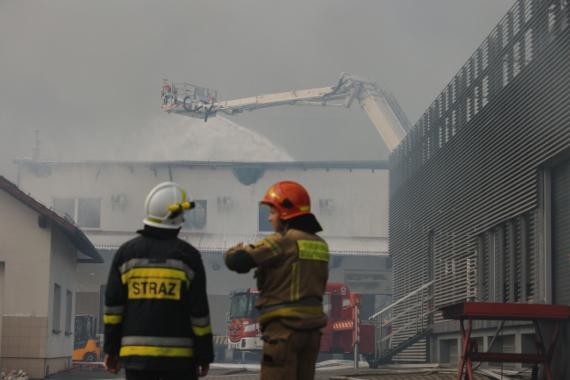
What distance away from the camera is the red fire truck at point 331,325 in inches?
1344

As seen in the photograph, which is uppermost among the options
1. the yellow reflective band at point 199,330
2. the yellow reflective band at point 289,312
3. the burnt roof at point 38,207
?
the burnt roof at point 38,207

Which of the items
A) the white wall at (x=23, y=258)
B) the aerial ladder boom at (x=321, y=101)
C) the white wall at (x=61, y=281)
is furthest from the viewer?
the aerial ladder boom at (x=321, y=101)

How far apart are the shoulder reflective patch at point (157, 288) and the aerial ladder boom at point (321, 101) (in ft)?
147

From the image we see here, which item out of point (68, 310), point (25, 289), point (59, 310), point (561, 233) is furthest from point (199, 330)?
point (68, 310)

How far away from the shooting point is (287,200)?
7320 mm

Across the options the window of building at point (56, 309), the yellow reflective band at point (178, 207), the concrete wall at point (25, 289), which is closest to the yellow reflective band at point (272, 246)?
the yellow reflective band at point (178, 207)

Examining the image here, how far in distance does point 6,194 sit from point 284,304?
17.8m

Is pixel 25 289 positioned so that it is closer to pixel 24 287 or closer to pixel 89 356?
pixel 24 287

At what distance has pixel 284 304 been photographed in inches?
282

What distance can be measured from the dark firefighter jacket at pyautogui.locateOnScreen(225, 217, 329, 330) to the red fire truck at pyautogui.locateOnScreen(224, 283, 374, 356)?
26030mm

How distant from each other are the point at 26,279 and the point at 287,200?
1767 cm

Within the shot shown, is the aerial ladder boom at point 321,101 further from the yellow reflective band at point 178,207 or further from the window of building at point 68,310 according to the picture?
the yellow reflective band at point 178,207

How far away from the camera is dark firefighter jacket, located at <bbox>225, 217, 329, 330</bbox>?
7133 millimetres

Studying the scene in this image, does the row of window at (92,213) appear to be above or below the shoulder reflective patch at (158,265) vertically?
above
